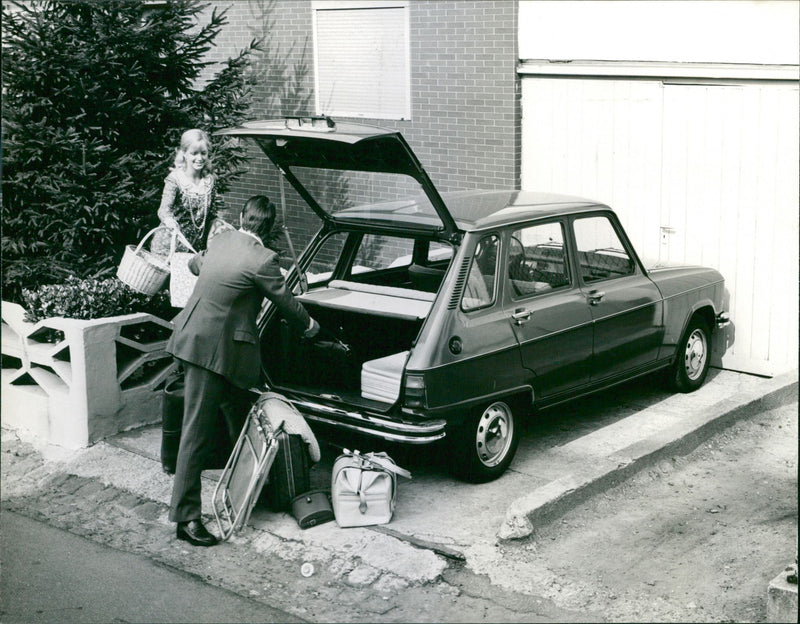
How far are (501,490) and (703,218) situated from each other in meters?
3.93

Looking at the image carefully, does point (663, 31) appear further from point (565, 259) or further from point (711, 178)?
point (565, 259)

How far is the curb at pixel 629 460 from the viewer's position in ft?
20.8

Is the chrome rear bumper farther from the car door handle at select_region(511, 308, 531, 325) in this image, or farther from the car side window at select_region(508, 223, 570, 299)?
the car side window at select_region(508, 223, 570, 299)

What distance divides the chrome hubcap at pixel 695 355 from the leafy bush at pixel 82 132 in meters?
4.83

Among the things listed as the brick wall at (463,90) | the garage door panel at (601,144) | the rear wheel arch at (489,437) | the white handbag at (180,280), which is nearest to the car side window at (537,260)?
the rear wheel arch at (489,437)

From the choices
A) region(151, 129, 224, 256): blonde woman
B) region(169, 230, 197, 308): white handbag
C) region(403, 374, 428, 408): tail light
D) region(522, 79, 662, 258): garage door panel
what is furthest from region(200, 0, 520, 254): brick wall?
region(403, 374, 428, 408): tail light

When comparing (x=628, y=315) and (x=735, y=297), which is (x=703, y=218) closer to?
(x=735, y=297)

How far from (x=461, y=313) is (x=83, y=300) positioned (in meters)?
3.43

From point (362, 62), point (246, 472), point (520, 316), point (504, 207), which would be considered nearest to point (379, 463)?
point (246, 472)

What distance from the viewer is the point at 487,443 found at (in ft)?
23.2

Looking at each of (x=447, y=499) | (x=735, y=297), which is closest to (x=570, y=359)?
(x=447, y=499)

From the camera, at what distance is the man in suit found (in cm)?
634

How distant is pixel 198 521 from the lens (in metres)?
6.45

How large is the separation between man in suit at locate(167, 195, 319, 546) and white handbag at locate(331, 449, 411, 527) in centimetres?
78
